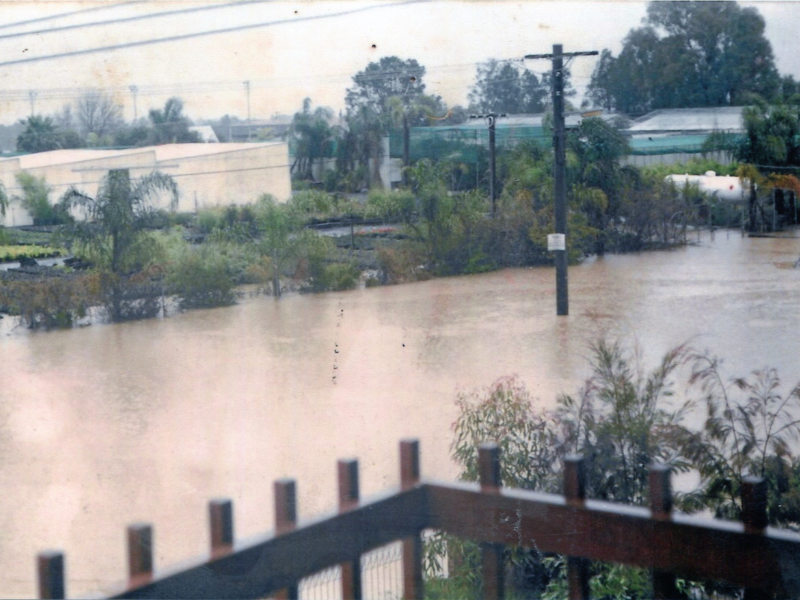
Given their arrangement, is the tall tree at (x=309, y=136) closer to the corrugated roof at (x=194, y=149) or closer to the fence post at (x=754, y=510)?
the corrugated roof at (x=194, y=149)

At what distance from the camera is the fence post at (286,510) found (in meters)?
2.21

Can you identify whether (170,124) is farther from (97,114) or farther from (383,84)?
(383,84)

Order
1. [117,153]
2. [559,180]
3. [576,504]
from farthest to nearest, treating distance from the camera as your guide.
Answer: [559,180], [117,153], [576,504]

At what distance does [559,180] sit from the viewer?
9.07 feet

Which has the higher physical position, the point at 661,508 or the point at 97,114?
the point at 97,114

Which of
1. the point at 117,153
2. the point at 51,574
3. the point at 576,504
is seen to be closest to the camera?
the point at 51,574

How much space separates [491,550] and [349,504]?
1.21 ft

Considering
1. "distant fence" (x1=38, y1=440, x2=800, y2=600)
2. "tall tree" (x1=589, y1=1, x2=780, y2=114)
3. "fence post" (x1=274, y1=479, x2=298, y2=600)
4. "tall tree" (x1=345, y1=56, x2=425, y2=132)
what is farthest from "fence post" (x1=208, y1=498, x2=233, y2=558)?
"tall tree" (x1=589, y1=1, x2=780, y2=114)

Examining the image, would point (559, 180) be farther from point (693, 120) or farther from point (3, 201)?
point (3, 201)

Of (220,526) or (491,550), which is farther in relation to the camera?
(491,550)

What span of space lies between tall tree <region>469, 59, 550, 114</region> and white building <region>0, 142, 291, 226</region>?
0.56 metres

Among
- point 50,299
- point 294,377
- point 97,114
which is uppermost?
point 97,114

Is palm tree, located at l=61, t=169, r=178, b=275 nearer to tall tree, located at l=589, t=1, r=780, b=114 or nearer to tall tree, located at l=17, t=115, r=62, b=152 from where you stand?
tall tree, located at l=17, t=115, r=62, b=152

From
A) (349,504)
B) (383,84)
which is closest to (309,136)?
(383,84)
